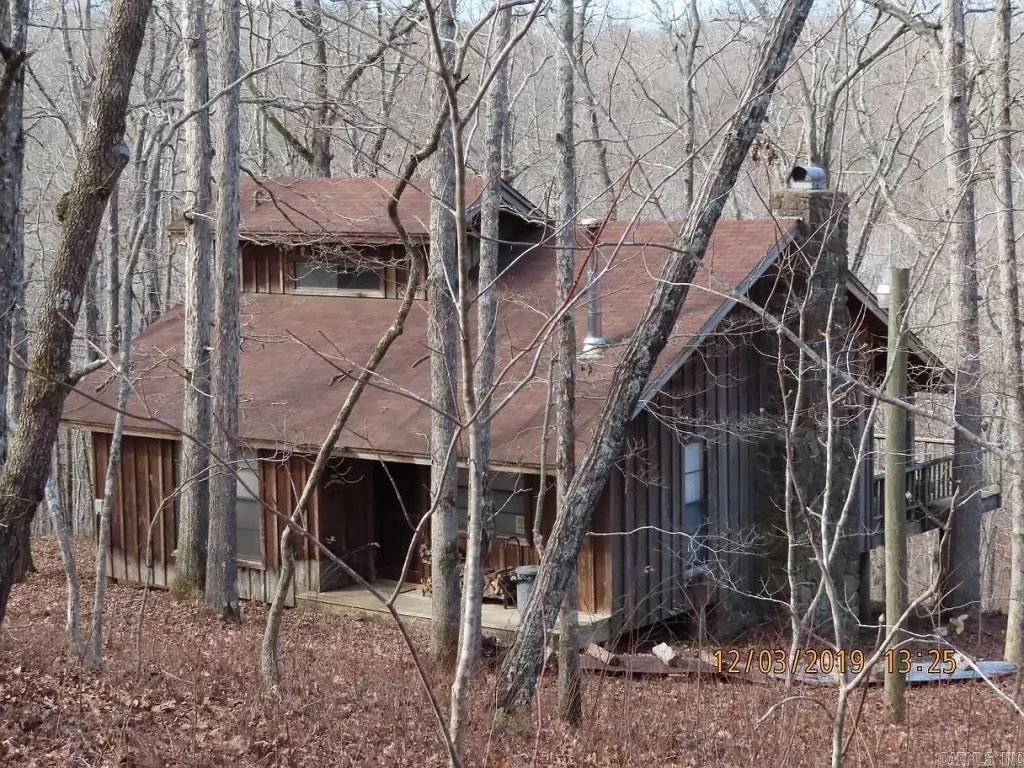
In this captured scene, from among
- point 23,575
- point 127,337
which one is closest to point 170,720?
point 127,337

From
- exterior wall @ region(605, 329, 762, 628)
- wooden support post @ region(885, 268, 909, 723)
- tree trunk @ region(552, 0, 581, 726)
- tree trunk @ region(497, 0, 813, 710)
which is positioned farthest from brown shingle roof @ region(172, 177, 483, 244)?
wooden support post @ region(885, 268, 909, 723)

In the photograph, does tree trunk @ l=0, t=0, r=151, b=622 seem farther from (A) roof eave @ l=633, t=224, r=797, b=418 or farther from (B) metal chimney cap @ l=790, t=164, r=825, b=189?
(B) metal chimney cap @ l=790, t=164, r=825, b=189

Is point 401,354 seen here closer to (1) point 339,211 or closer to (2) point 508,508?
(1) point 339,211

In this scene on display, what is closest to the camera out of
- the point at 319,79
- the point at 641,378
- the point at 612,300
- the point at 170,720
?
the point at 170,720

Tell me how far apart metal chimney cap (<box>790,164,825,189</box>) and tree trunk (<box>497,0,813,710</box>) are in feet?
23.3

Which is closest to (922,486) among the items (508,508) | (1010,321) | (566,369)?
(1010,321)

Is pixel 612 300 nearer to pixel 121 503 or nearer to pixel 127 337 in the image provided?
pixel 127 337

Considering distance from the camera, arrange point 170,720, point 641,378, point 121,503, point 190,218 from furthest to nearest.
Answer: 1. point 121,503
2. point 190,218
3. point 641,378
4. point 170,720

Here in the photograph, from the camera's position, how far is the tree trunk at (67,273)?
6.86m

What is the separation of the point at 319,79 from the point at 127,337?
1086 cm

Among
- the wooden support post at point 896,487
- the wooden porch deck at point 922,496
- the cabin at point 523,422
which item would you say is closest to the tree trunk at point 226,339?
the cabin at point 523,422

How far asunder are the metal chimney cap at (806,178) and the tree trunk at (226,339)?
755cm

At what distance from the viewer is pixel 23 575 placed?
18031 mm

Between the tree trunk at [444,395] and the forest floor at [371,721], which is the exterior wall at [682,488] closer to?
the tree trunk at [444,395]
